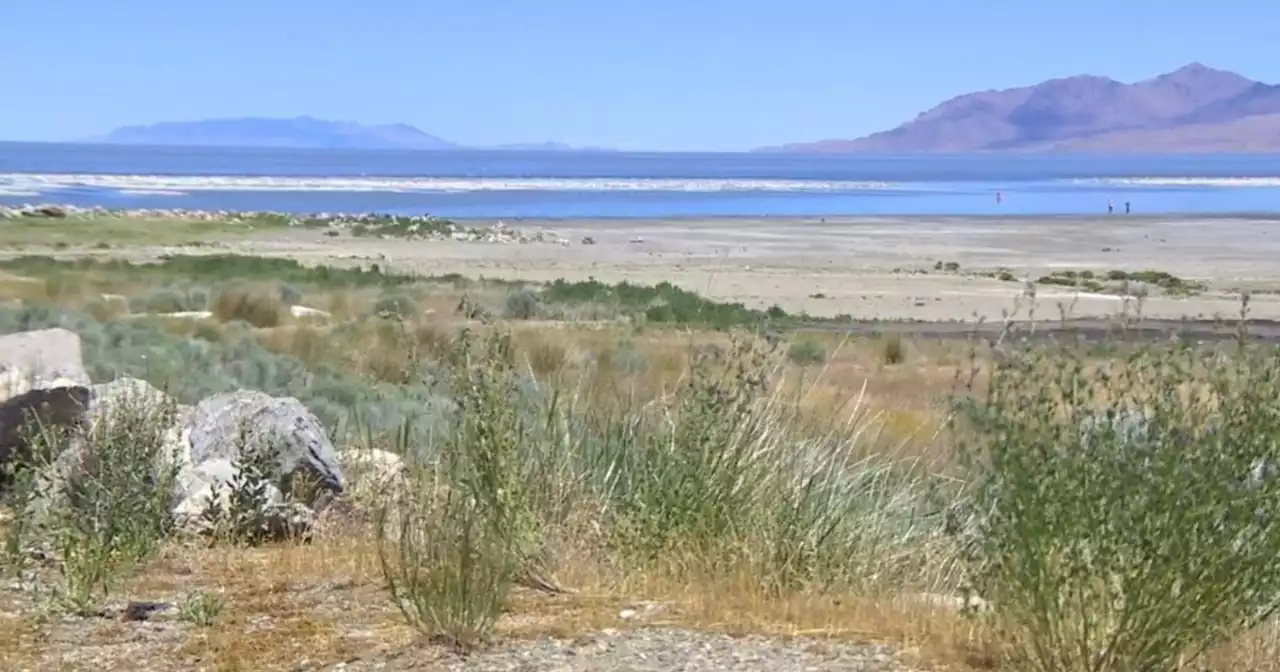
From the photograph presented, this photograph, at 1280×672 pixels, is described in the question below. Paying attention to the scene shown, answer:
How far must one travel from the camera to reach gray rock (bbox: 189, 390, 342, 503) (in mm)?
7323

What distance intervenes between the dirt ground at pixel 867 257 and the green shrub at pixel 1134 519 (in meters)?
25.2

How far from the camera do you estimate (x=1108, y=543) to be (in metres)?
4.36

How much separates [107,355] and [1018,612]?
1026 centimetres

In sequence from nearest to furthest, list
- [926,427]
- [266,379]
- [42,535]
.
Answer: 1. [42,535]
2. [926,427]
3. [266,379]

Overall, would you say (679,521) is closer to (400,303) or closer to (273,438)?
(273,438)

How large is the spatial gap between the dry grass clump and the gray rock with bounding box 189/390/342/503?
15.2 metres

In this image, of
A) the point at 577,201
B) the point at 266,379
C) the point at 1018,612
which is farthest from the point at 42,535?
the point at 577,201

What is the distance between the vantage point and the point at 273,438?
7.28 m

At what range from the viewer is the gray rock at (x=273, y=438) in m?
7.32

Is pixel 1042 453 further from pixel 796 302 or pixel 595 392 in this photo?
pixel 796 302

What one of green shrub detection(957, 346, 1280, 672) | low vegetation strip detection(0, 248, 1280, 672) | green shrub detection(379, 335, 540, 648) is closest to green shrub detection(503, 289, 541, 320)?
low vegetation strip detection(0, 248, 1280, 672)

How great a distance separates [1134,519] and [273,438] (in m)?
4.21

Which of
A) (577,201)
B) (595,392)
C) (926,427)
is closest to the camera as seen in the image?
(595,392)

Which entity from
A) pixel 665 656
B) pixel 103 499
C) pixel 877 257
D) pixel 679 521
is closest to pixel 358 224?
pixel 877 257
